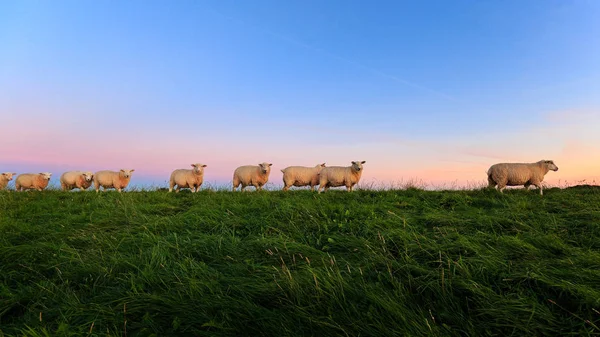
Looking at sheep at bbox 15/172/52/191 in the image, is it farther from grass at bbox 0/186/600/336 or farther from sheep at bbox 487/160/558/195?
sheep at bbox 487/160/558/195

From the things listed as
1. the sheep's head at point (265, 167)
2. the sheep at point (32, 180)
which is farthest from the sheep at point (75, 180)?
the sheep's head at point (265, 167)

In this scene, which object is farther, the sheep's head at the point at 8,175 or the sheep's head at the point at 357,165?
the sheep's head at the point at 8,175

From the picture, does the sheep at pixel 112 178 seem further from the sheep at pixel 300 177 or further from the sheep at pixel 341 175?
the sheep at pixel 341 175

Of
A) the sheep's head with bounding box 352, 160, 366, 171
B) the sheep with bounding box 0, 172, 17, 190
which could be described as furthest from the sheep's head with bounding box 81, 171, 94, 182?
the sheep's head with bounding box 352, 160, 366, 171

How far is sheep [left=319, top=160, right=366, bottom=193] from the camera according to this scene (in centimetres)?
1734

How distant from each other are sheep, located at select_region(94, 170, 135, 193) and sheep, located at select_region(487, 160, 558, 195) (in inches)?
787

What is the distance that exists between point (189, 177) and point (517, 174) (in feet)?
53.0

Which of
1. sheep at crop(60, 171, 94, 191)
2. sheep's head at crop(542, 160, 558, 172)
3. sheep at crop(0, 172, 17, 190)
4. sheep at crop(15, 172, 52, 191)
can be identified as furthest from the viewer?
sheep at crop(0, 172, 17, 190)

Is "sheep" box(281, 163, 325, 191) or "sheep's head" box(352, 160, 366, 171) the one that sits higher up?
"sheep's head" box(352, 160, 366, 171)

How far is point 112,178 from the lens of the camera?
21.2m

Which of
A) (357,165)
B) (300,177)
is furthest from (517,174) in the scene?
(300,177)

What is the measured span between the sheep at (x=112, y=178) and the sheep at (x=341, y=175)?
12116 mm

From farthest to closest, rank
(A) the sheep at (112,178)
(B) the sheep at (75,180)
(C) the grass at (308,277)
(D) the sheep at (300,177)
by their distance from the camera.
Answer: (B) the sheep at (75,180), (A) the sheep at (112,178), (D) the sheep at (300,177), (C) the grass at (308,277)

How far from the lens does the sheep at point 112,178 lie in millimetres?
21156
